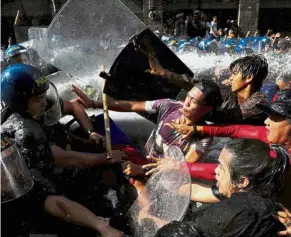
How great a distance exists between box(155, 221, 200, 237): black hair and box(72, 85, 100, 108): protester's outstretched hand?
7.36ft

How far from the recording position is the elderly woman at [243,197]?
158 centimetres

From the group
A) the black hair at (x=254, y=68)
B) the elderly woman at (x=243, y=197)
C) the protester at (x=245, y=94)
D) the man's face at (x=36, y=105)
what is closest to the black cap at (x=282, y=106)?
the elderly woman at (x=243, y=197)

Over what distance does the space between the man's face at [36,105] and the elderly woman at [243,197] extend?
5.07 ft

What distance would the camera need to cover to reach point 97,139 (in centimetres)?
339

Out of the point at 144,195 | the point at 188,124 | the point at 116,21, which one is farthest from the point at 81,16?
the point at 144,195

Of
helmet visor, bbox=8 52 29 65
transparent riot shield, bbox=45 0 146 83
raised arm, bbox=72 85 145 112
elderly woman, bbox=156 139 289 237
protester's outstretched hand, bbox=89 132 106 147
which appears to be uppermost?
transparent riot shield, bbox=45 0 146 83

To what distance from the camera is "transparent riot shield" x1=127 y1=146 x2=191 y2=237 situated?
1.95 m

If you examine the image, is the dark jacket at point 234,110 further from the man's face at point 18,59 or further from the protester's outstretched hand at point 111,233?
the man's face at point 18,59

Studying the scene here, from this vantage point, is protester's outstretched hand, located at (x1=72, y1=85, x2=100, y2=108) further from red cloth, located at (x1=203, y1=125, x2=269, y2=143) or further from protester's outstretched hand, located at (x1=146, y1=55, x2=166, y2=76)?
red cloth, located at (x1=203, y1=125, x2=269, y2=143)

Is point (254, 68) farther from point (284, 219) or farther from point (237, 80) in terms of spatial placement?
point (284, 219)

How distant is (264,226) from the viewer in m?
1.60

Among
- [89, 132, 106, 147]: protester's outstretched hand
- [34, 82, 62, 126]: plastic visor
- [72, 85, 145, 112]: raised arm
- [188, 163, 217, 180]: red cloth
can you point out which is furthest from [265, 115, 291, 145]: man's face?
[34, 82, 62, 126]: plastic visor

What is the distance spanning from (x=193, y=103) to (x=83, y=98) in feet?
4.57

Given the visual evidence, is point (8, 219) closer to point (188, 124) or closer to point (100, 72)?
point (100, 72)
